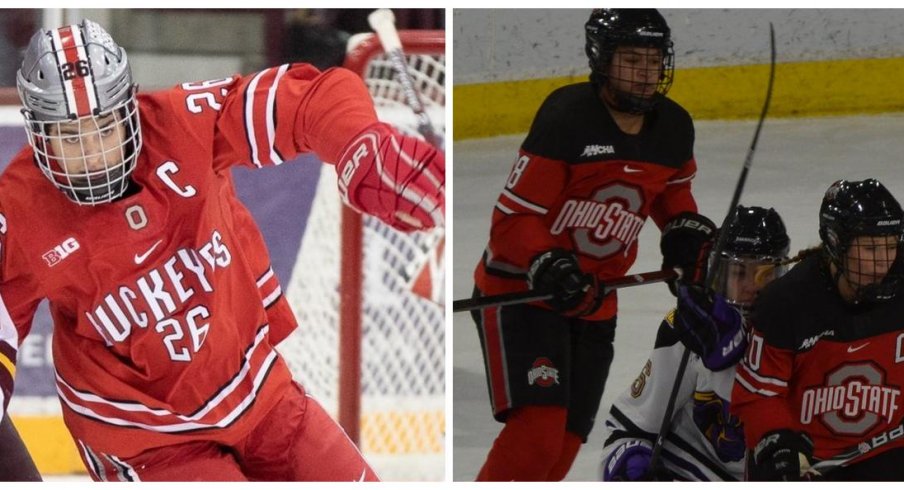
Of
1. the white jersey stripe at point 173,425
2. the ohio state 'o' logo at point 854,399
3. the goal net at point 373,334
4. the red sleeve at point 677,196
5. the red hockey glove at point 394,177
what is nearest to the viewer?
the red hockey glove at point 394,177

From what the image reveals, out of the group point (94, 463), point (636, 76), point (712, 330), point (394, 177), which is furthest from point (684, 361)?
point (94, 463)

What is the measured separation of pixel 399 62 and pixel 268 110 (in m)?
0.46

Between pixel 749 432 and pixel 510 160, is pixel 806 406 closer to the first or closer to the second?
pixel 749 432

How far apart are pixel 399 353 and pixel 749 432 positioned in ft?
2.27

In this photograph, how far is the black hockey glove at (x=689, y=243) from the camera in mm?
2078

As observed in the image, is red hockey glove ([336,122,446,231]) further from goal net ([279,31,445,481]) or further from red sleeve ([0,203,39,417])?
goal net ([279,31,445,481])

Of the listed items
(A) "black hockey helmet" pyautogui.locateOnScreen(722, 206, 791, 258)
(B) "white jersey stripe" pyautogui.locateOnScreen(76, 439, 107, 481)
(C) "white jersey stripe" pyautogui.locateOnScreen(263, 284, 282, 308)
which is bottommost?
(B) "white jersey stripe" pyautogui.locateOnScreen(76, 439, 107, 481)

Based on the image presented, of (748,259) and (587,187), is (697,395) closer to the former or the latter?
(748,259)

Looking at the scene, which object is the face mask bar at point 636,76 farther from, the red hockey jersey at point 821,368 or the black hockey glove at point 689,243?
the red hockey jersey at point 821,368

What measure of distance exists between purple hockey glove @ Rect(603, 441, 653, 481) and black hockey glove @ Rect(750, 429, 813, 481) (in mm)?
217

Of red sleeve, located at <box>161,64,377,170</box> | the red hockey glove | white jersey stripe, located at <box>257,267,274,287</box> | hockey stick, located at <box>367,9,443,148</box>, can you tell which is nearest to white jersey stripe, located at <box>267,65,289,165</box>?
red sleeve, located at <box>161,64,377,170</box>

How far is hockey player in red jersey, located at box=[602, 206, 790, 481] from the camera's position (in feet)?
6.56

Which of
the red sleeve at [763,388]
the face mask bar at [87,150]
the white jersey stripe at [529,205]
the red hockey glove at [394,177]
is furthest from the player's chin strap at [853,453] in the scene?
the face mask bar at [87,150]

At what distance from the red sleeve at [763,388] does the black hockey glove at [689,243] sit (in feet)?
0.80
